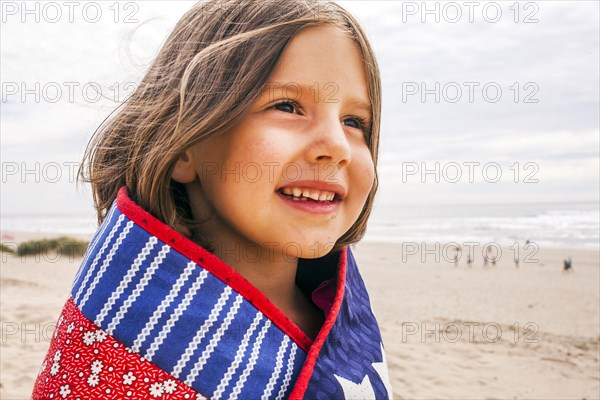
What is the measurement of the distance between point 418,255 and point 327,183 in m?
19.4

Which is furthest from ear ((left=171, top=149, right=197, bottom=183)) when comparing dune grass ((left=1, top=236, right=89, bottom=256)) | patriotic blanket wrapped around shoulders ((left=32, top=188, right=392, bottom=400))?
dune grass ((left=1, top=236, right=89, bottom=256))

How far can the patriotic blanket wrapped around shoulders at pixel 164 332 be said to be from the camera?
1022 mm

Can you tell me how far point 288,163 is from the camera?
3.88ft

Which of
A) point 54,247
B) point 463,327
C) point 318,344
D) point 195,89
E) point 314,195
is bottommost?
point 463,327

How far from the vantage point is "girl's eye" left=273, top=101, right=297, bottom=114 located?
4.02ft

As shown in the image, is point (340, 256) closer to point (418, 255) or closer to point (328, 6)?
point (328, 6)

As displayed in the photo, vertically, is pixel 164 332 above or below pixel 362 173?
below

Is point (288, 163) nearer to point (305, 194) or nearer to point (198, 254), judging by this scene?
point (305, 194)

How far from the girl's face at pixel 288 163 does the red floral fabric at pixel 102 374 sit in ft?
1.25

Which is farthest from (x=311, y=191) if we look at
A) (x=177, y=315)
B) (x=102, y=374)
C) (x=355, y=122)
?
(x=102, y=374)

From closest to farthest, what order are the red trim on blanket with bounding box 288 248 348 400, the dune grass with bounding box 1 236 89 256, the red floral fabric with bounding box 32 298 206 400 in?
1. the red floral fabric with bounding box 32 298 206 400
2. the red trim on blanket with bounding box 288 248 348 400
3. the dune grass with bounding box 1 236 89 256

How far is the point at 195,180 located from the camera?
4.32 ft

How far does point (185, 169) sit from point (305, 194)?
0.32m

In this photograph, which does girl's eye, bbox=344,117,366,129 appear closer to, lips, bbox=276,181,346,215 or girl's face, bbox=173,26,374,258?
girl's face, bbox=173,26,374,258
